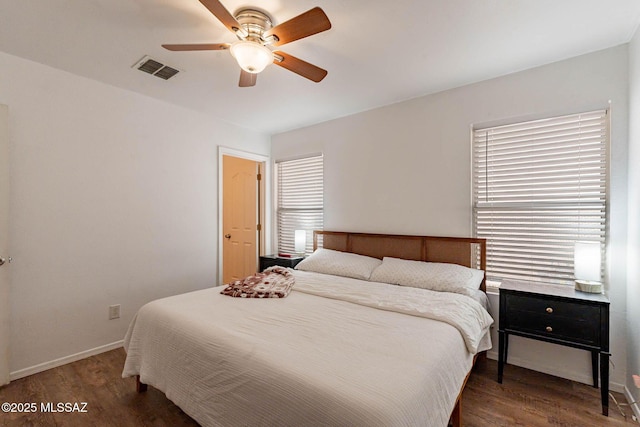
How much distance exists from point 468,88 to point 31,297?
4330mm

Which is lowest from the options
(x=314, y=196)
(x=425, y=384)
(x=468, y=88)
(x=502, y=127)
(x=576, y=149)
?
(x=425, y=384)

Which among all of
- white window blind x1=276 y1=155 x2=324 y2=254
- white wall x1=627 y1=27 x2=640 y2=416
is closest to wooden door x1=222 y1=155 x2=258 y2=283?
white window blind x1=276 y1=155 x2=324 y2=254

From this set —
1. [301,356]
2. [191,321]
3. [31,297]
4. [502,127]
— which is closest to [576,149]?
[502,127]

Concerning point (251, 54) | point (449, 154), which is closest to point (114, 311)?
point (251, 54)

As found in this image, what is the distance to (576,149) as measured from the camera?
7.78ft

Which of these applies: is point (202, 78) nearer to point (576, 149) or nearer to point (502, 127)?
point (502, 127)

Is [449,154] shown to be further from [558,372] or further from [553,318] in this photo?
[558,372]

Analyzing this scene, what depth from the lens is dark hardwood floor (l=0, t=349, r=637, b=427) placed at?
186cm

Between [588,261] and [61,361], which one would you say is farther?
[61,361]

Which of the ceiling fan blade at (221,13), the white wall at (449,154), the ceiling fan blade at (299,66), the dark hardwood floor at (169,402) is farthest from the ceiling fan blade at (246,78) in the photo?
the dark hardwood floor at (169,402)

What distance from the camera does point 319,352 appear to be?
1402 millimetres

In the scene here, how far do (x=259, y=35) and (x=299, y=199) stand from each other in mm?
2610

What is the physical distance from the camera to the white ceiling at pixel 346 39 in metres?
1.77

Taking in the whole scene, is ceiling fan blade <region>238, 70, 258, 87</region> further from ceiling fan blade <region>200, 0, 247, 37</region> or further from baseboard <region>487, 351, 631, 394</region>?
baseboard <region>487, 351, 631, 394</region>
